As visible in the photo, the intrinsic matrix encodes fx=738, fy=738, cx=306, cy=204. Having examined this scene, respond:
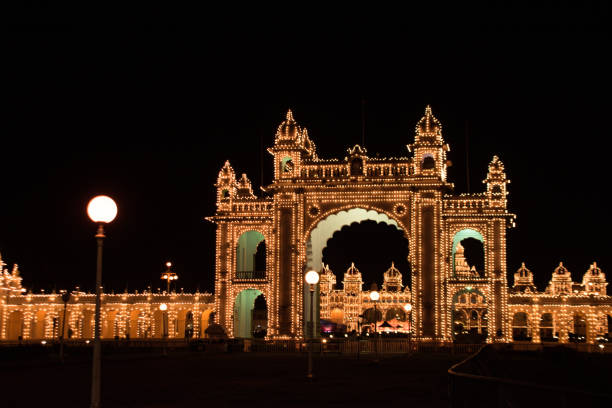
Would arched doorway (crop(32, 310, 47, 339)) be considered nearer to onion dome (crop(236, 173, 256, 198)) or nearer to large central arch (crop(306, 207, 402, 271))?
onion dome (crop(236, 173, 256, 198))

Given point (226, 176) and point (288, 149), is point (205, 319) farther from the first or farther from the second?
point (288, 149)

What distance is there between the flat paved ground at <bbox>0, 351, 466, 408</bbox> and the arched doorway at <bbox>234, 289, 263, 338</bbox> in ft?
71.6

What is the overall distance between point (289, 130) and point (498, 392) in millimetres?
44057

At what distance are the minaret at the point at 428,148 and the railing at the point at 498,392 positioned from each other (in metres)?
34.1

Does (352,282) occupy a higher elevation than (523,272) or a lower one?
lower

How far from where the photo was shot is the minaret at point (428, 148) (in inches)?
1933

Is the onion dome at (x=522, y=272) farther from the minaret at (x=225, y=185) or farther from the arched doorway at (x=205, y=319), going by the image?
the minaret at (x=225, y=185)

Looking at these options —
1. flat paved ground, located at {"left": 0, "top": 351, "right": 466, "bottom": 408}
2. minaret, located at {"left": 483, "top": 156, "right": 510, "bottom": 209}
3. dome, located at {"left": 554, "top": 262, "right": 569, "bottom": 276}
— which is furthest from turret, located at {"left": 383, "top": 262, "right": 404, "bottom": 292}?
flat paved ground, located at {"left": 0, "top": 351, "right": 466, "bottom": 408}

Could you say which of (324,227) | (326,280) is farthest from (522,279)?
(324,227)

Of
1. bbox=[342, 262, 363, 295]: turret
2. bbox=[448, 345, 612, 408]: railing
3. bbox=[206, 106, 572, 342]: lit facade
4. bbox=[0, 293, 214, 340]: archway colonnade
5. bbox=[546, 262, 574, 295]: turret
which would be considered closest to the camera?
bbox=[448, 345, 612, 408]: railing

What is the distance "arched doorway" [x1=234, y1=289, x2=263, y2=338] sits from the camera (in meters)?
52.4

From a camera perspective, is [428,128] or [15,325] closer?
[428,128]

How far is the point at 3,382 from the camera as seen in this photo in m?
21.7

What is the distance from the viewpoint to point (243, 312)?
53750mm
